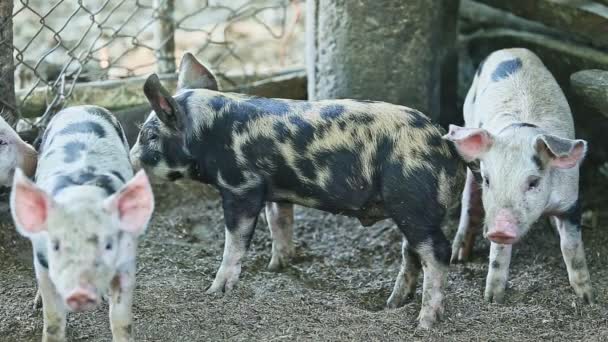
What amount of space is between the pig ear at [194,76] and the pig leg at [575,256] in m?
1.59

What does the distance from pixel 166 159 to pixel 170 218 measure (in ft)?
3.32

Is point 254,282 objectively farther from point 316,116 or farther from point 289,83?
point 289,83

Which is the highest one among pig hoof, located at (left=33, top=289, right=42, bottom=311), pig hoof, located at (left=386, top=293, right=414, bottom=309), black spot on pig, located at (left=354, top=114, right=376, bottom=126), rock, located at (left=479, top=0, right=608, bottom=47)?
rock, located at (left=479, top=0, right=608, bottom=47)

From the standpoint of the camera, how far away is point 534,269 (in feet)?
15.4

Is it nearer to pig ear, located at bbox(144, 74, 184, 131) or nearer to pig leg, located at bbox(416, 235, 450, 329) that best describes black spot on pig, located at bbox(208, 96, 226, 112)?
pig ear, located at bbox(144, 74, 184, 131)

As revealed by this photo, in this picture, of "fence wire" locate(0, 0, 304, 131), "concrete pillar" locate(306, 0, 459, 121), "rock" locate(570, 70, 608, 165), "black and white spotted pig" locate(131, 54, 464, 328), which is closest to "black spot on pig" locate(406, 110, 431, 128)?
"black and white spotted pig" locate(131, 54, 464, 328)

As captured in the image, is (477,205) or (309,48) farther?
(309,48)

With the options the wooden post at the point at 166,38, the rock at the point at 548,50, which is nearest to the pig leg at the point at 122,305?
the wooden post at the point at 166,38

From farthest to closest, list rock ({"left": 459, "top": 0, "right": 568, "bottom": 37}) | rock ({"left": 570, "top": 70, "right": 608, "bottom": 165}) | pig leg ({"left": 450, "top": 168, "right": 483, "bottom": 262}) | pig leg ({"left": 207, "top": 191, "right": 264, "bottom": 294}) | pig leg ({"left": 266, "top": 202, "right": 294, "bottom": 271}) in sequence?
rock ({"left": 459, "top": 0, "right": 568, "bottom": 37}), rock ({"left": 570, "top": 70, "right": 608, "bottom": 165}), pig leg ({"left": 450, "top": 168, "right": 483, "bottom": 262}), pig leg ({"left": 266, "top": 202, "right": 294, "bottom": 271}), pig leg ({"left": 207, "top": 191, "right": 264, "bottom": 294})

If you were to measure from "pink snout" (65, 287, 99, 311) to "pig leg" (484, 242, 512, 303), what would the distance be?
1.78 meters

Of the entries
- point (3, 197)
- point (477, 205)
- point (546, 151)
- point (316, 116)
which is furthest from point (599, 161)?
point (3, 197)

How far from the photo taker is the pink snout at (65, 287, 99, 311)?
3174 millimetres

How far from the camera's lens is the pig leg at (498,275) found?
431cm

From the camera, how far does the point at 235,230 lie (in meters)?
4.26
